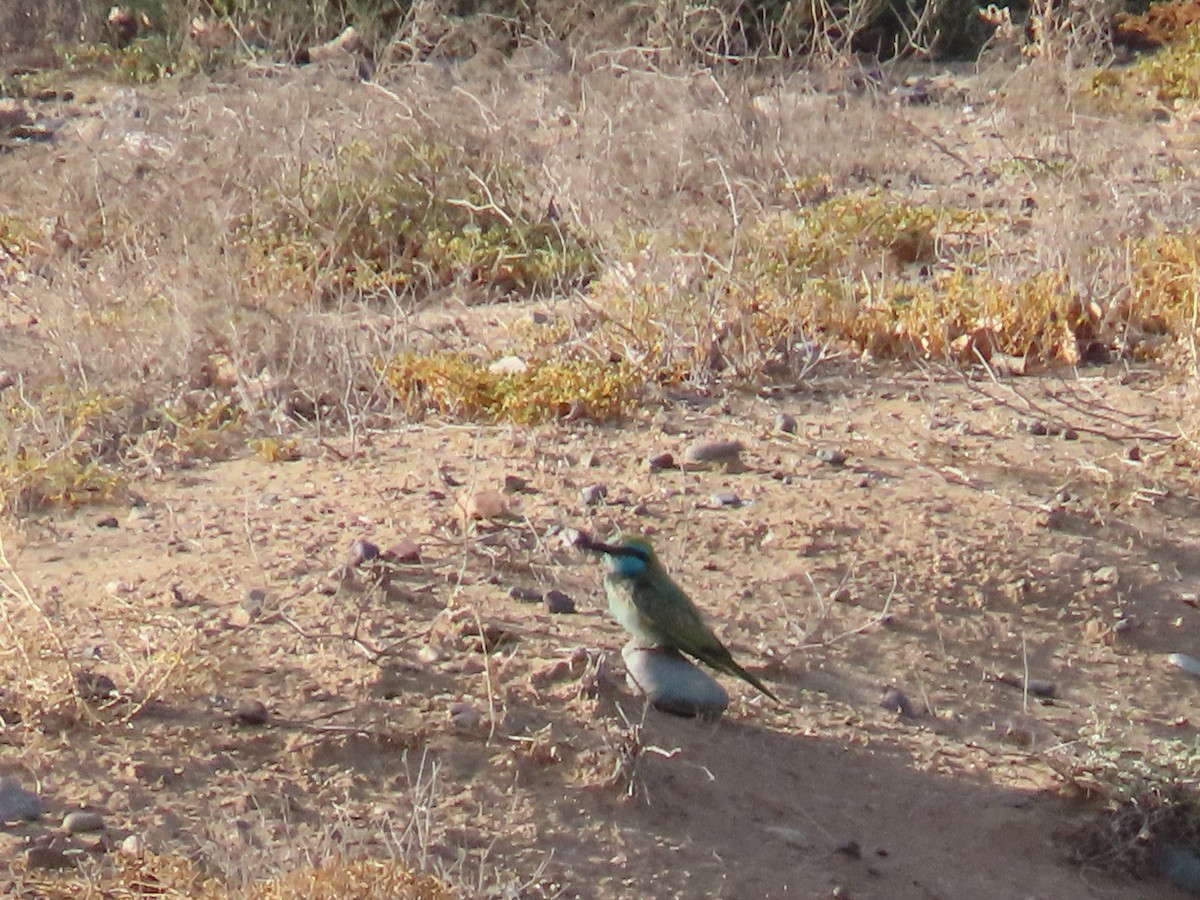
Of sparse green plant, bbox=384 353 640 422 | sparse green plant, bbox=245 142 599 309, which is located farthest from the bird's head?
sparse green plant, bbox=245 142 599 309

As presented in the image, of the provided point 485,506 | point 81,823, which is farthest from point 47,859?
point 485,506

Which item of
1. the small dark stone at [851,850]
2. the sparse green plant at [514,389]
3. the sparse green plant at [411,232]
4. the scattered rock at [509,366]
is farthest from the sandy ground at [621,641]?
the sparse green plant at [411,232]

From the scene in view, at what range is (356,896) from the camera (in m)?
3.02

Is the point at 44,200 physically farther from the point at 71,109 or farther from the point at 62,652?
the point at 62,652

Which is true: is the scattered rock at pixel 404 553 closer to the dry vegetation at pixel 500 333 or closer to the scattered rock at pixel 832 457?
the dry vegetation at pixel 500 333

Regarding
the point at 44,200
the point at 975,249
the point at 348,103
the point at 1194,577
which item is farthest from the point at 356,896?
the point at 348,103

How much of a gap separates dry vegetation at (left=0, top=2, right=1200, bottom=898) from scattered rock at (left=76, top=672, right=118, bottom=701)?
0.10ft

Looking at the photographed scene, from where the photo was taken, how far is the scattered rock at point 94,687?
3.60 meters

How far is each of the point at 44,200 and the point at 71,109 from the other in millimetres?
2785

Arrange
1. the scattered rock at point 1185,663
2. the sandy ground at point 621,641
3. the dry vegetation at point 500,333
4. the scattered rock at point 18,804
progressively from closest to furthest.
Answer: the scattered rock at point 18,804 < the sandy ground at point 621,641 < the dry vegetation at point 500,333 < the scattered rock at point 1185,663

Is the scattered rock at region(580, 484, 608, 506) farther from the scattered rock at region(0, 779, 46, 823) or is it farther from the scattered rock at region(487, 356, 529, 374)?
the scattered rock at region(0, 779, 46, 823)

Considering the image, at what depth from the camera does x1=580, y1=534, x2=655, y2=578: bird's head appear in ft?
12.7

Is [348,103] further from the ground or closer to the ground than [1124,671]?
further from the ground

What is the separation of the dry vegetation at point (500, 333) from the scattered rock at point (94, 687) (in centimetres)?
3
